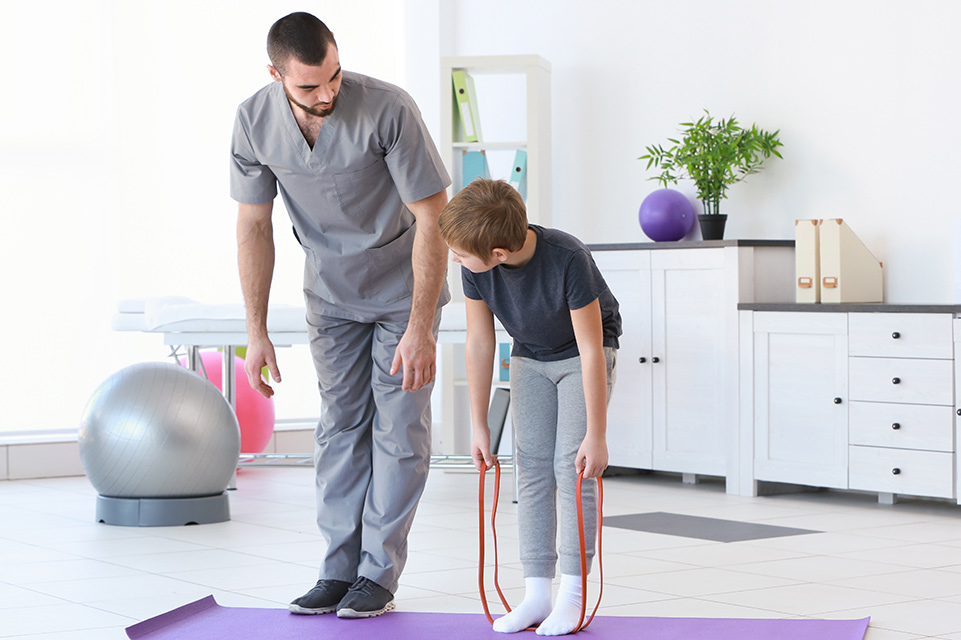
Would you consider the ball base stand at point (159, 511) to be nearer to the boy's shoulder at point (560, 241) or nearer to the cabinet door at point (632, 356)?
the cabinet door at point (632, 356)

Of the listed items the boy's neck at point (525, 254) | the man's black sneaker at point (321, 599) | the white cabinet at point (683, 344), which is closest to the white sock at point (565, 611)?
the man's black sneaker at point (321, 599)

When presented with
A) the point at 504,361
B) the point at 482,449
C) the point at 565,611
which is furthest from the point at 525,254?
the point at 504,361

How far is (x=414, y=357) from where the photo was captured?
2.58m

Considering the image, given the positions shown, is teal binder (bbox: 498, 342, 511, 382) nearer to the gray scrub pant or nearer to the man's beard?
the gray scrub pant

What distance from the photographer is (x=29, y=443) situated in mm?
5570

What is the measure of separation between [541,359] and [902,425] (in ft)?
7.34

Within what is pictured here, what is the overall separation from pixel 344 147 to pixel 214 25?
12.6 ft

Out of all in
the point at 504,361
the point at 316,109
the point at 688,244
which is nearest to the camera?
the point at 316,109

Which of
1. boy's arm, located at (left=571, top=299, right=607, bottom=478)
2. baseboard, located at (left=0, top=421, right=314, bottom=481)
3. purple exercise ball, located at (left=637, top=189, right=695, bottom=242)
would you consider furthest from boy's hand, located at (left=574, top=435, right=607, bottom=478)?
baseboard, located at (left=0, top=421, right=314, bottom=481)

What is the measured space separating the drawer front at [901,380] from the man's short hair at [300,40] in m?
2.70

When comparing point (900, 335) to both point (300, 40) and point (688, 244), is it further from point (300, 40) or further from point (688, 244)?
point (300, 40)

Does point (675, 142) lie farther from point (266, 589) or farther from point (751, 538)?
point (266, 589)

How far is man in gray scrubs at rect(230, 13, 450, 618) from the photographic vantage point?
2.54m

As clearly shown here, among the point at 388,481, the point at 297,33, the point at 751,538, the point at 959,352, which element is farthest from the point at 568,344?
the point at 959,352
